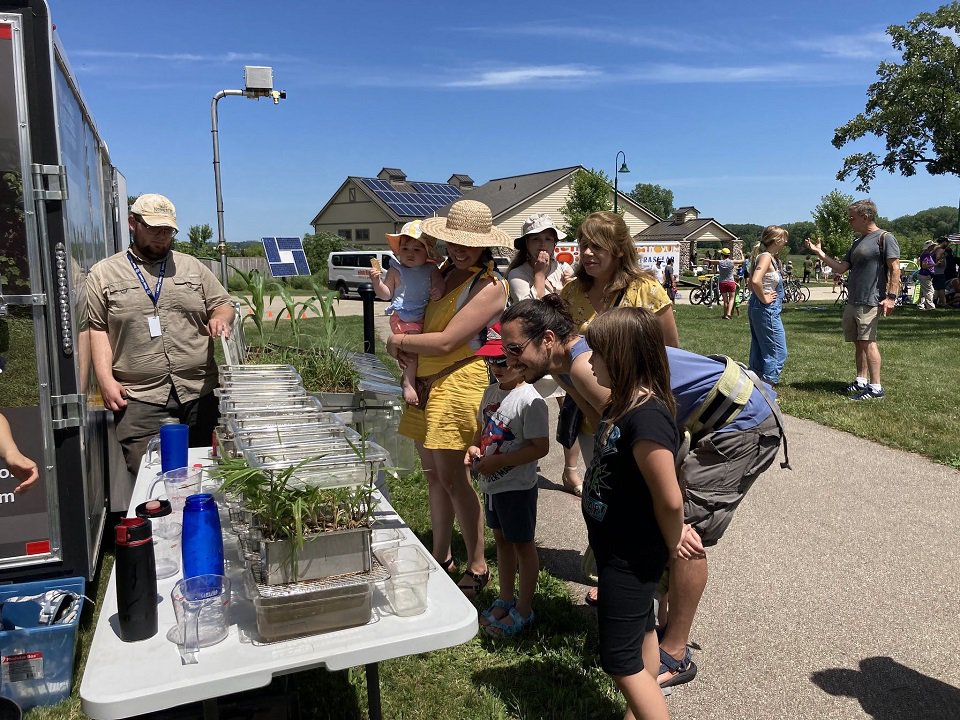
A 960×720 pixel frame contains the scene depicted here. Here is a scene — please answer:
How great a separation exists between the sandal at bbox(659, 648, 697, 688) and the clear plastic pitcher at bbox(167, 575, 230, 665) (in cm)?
183

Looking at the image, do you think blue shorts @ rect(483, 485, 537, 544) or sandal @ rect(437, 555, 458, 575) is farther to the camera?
sandal @ rect(437, 555, 458, 575)

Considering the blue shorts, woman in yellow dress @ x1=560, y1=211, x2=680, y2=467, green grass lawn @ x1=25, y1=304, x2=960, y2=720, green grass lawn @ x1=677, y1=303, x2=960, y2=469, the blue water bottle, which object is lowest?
green grass lawn @ x1=25, y1=304, x2=960, y2=720

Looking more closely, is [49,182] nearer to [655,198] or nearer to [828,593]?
[828,593]

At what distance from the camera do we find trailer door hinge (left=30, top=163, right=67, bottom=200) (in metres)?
3.06

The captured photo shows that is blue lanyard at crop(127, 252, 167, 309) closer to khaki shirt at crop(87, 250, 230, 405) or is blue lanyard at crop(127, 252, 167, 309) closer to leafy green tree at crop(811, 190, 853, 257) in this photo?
khaki shirt at crop(87, 250, 230, 405)

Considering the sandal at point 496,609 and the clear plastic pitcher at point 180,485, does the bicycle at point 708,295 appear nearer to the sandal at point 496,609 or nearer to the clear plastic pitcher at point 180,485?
the sandal at point 496,609

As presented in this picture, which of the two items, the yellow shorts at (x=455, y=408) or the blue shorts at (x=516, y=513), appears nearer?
the blue shorts at (x=516, y=513)

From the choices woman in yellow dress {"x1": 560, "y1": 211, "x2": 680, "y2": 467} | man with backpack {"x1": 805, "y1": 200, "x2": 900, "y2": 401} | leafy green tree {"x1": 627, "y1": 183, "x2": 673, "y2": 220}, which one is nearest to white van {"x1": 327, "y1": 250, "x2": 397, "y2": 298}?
man with backpack {"x1": 805, "y1": 200, "x2": 900, "y2": 401}

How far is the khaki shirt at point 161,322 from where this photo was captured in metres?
3.92

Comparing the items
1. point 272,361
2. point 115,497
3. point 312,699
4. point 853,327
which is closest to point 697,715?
point 312,699

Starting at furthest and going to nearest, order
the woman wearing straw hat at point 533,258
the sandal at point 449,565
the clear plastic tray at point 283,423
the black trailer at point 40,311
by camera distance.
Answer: the woman wearing straw hat at point 533,258 → the sandal at point 449,565 → the black trailer at point 40,311 → the clear plastic tray at point 283,423

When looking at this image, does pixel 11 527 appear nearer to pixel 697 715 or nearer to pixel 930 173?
pixel 697 715

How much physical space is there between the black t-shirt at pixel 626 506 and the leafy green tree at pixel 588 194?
39553 mm

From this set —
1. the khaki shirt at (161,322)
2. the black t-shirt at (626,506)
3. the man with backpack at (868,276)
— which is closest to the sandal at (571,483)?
the khaki shirt at (161,322)
